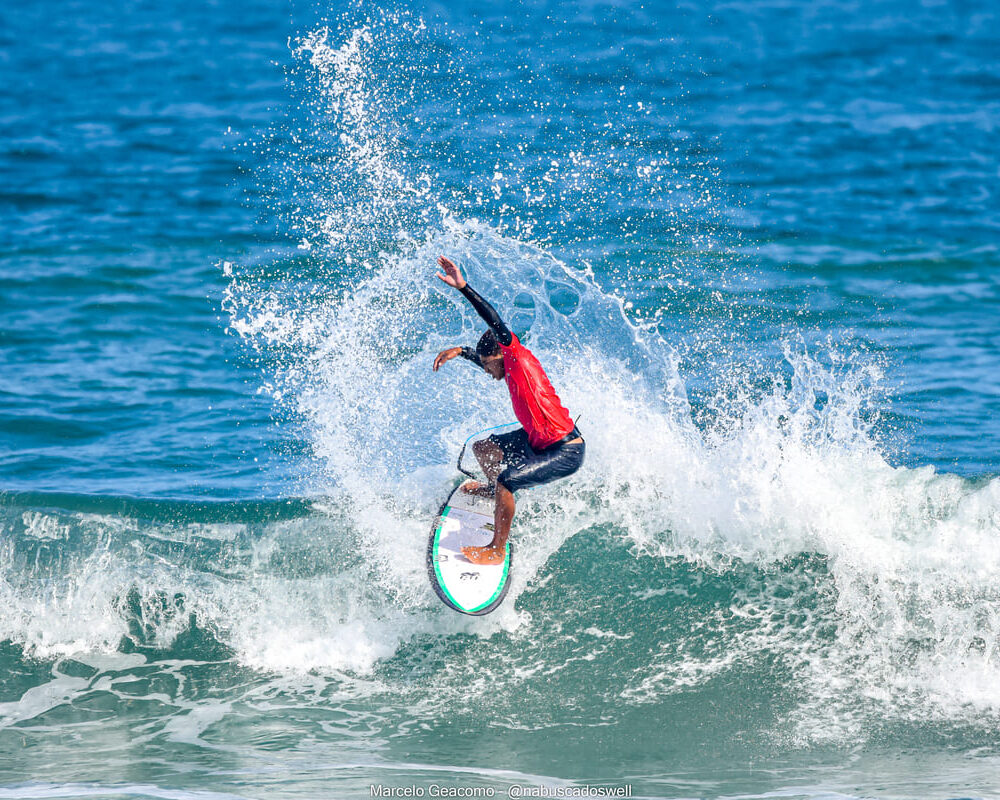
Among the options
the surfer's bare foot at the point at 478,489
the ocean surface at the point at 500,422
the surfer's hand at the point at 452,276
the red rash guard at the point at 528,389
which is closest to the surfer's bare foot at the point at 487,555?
the surfer's bare foot at the point at 478,489

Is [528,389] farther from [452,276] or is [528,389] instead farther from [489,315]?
[452,276]

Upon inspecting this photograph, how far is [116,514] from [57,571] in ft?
3.05

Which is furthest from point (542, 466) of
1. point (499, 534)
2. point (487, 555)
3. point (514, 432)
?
point (487, 555)

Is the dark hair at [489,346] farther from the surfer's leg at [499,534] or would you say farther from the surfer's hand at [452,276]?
the surfer's leg at [499,534]

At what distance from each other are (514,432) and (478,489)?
2.57 ft

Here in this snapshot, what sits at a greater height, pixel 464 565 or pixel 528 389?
pixel 528 389

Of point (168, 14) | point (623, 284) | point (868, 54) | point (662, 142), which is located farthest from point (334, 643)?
point (168, 14)

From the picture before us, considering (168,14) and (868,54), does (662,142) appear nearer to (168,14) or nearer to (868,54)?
(868,54)

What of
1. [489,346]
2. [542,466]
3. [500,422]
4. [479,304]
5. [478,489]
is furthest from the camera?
[500,422]

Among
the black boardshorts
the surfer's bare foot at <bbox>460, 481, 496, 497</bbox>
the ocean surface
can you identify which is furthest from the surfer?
the ocean surface

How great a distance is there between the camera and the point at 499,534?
826 centimetres

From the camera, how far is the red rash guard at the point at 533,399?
7.58 metres

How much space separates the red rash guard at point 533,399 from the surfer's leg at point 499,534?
1.49ft

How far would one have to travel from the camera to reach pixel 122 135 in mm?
→ 23812
